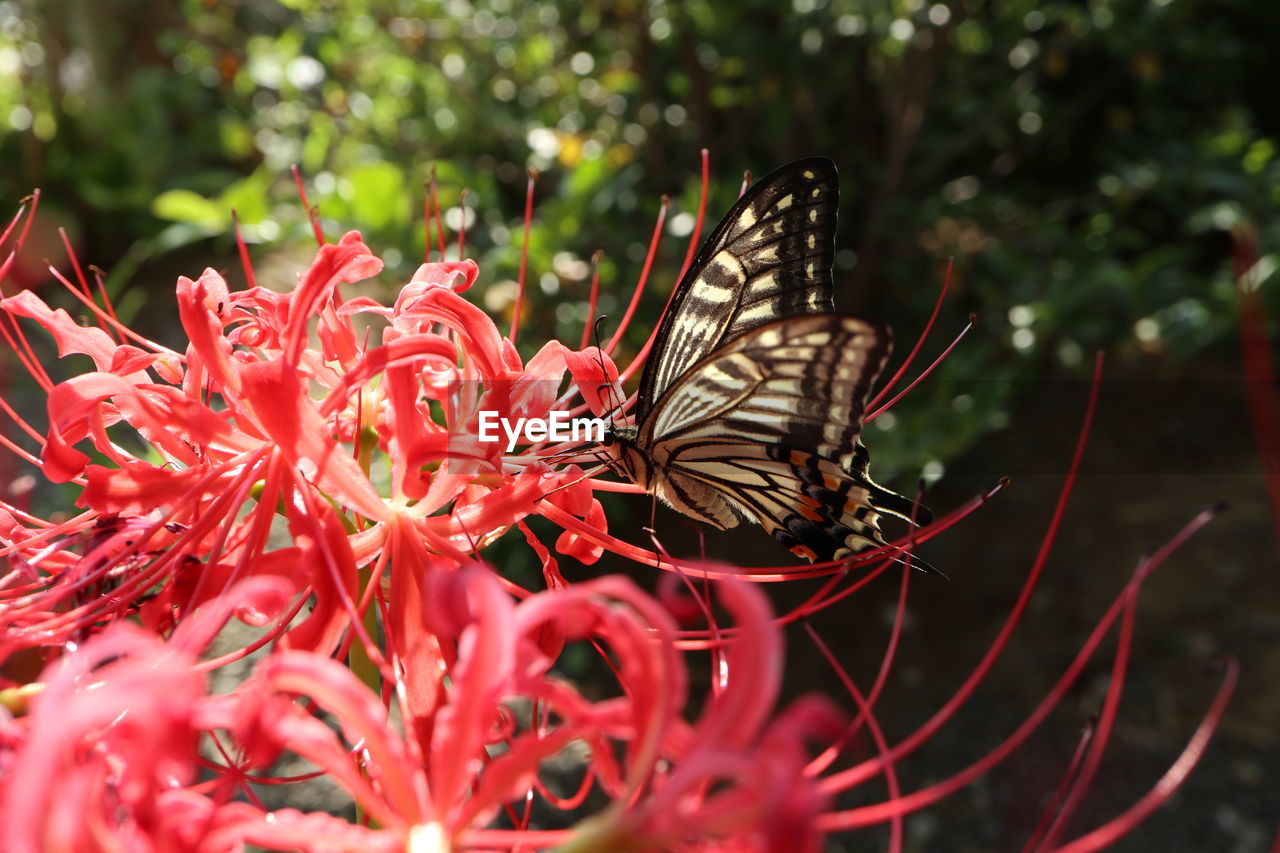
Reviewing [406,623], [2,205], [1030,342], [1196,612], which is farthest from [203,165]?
[406,623]

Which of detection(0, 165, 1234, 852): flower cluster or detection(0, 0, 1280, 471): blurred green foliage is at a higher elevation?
detection(0, 0, 1280, 471): blurred green foliage

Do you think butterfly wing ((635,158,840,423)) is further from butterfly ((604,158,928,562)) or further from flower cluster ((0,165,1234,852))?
flower cluster ((0,165,1234,852))

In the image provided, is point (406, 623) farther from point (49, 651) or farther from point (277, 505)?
point (49, 651)

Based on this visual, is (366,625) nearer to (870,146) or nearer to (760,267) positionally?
(760,267)

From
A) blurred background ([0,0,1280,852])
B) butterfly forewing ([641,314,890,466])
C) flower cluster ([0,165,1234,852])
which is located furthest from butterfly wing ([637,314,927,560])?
blurred background ([0,0,1280,852])

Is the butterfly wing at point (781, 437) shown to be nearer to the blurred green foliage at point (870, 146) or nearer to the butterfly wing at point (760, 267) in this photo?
the butterfly wing at point (760, 267)

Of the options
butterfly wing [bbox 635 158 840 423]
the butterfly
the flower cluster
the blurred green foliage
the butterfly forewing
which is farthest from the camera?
the blurred green foliage
